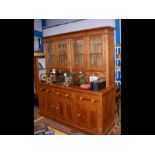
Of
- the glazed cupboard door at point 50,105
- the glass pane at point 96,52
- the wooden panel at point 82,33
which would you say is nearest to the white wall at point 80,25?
the wooden panel at point 82,33

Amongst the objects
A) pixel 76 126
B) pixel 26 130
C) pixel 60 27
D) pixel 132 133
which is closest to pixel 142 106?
pixel 132 133

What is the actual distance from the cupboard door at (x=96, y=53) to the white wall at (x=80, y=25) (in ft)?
0.45

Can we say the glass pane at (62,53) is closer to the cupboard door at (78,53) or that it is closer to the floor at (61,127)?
the cupboard door at (78,53)

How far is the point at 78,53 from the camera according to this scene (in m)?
1.61

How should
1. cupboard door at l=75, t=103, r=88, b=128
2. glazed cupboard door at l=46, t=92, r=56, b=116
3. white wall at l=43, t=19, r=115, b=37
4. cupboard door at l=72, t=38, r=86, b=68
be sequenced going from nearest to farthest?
white wall at l=43, t=19, r=115, b=37
cupboard door at l=75, t=103, r=88, b=128
cupboard door at l=72, t=38, r=86, b=68
glazed cupboard door at l=46, t=92, r=56, b=116

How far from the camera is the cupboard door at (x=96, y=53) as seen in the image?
4.67 feet

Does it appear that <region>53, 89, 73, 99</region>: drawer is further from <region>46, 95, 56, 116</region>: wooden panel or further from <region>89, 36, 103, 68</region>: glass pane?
<region>89, 36, 103, 68</region>: glass pane

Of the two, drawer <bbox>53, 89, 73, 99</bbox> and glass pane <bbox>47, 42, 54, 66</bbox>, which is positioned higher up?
glass pane <bbox>47, 42, 54, 66</bbox>

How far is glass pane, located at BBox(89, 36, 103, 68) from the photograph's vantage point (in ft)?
4.69

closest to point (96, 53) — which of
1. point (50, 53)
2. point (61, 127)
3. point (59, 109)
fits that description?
point (50, 53)

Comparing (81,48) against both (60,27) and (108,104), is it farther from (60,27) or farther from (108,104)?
(108,104)

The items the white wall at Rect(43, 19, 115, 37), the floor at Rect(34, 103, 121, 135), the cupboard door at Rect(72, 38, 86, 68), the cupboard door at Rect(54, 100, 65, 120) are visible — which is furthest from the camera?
the cupboard door at Rect(54, 100, 65, 120)

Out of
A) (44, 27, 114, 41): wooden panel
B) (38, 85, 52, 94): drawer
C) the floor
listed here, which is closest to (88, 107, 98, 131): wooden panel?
the floor

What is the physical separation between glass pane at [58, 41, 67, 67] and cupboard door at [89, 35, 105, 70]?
370mm
